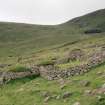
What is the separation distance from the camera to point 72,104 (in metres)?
22.8

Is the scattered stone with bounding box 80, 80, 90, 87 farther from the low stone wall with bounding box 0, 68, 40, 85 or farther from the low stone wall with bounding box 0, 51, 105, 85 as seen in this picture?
the low stone wall with bounding box 0, 68, 40, 85

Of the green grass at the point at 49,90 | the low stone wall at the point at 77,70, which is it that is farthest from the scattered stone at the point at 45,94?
the low stone wall at the point at 77,70

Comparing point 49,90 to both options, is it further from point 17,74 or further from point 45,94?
point 17,74

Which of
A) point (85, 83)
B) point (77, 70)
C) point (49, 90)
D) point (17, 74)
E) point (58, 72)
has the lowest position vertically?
point (49, 90)

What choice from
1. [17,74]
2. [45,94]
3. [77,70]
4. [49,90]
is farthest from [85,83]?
[17,74]

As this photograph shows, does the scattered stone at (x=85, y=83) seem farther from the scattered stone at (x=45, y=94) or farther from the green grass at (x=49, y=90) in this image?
the scattered stone at (x=45, y=94)

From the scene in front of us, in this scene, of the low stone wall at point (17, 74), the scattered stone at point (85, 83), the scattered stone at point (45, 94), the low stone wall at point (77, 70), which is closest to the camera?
the scattered stone at point (85, 83)

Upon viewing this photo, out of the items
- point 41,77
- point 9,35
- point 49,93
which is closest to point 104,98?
point 49,93

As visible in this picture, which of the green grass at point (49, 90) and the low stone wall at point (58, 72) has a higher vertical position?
the low stone wall at point (58, 72)

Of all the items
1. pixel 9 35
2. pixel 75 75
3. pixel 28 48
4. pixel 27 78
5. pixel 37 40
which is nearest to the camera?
pixel 75 75

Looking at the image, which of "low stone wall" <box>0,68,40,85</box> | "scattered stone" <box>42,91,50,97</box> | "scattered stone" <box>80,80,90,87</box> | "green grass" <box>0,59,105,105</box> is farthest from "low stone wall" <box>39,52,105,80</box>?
"scattered stone" <box>42,91,50,97</box>

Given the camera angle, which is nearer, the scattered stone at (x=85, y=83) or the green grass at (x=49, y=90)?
the green grass at (x=49, y=90)

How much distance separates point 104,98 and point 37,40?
485 ft

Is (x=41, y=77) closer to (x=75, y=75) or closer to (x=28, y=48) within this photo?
(x=75, y=75)
